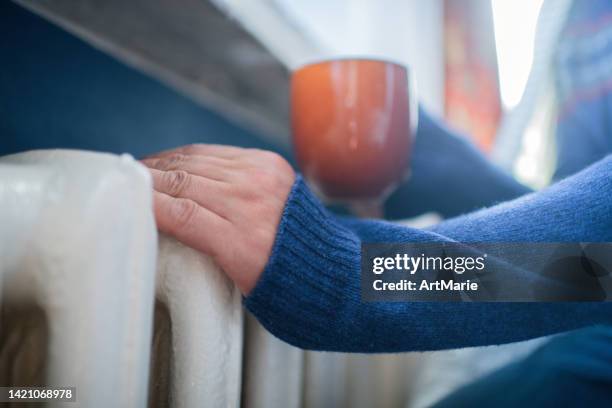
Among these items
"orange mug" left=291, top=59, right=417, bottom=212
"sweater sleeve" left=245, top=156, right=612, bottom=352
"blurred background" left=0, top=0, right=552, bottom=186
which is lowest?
"sweater sleeve" left=245, top=156, right=612, bottom=352

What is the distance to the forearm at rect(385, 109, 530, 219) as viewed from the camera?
0.57 m

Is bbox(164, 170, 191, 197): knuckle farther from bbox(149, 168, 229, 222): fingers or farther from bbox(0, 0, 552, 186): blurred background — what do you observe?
bbox(0, 0, 552, 186): blurred background

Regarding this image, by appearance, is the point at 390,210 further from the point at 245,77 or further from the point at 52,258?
the point at 52,258

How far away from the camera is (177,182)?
0.28 metres

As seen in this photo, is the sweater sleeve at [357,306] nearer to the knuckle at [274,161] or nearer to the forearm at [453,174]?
the knuckle at [274,161]

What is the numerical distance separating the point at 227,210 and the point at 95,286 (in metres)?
0.08

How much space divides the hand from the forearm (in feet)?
1.03

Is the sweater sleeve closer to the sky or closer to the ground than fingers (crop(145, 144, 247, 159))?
closer to the ground

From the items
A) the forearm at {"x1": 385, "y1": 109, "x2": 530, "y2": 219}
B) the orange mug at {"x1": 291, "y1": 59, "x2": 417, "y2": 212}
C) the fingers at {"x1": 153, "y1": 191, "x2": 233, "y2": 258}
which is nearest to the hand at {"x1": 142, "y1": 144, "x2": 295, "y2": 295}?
the fingers at {"x1": 153, "y1": 191, "x2": 233, "y2": 258}

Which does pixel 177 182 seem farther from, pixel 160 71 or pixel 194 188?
pixel 160 71

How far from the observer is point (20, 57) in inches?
16.7

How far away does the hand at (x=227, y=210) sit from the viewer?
269 millimetres

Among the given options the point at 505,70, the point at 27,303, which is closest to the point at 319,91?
the point at 27,303

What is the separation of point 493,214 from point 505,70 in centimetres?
107
